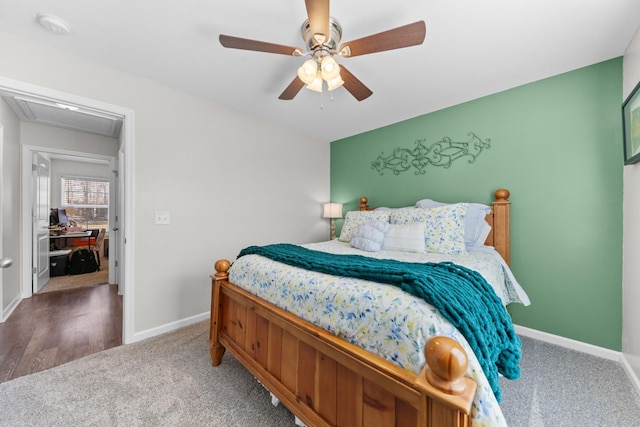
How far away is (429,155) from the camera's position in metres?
2.98

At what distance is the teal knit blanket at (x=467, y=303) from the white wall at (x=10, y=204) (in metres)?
3.40

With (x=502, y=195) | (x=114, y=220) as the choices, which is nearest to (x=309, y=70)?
(x=502, y=195)

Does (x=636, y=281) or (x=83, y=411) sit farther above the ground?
(x=636, y=281)

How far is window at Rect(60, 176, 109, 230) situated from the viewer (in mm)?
5965

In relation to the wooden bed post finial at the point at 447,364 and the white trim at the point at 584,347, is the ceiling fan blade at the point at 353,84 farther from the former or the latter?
the white trim at the point at 584,347

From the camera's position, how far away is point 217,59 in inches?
79.3

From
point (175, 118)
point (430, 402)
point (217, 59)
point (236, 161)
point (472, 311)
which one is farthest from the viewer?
point (236, 161)

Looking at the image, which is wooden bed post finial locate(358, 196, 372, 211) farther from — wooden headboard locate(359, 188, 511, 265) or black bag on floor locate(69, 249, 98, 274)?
black bag on floor locate(69, 249, 98, 274)

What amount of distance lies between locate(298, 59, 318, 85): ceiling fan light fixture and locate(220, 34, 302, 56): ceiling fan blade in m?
0.07

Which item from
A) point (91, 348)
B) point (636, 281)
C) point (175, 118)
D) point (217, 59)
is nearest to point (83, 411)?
point (91, 348)

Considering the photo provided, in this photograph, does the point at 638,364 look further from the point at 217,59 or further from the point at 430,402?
the point at 217,59

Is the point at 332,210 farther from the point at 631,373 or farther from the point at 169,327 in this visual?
the point at 631,373

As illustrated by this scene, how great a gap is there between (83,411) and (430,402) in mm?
1898

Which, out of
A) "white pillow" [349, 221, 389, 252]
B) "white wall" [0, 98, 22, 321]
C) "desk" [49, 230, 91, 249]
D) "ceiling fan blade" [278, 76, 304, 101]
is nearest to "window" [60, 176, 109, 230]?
"desk" [49, 230, 91, 249]
